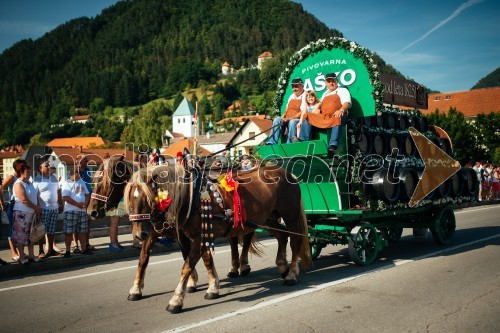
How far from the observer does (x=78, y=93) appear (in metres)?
181


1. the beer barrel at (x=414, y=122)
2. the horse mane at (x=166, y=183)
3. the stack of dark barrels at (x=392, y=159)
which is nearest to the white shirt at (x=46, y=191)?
the horse mane at (x=166, y=183)

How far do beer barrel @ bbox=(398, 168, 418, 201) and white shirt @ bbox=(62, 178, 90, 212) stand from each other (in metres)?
6.64

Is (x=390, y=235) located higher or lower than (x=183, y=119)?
lower

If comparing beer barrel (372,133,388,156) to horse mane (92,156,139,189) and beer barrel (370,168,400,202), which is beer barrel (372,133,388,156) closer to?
beer barrel (370,168,400,202)

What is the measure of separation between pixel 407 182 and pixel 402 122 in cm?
171

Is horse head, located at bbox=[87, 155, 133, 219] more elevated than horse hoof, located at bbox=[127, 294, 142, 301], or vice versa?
horse head, located at bbox=[87, 155, 133, 219]

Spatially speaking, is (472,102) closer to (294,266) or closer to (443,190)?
(443,190)

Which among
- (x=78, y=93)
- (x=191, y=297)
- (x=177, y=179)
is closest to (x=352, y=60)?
(x=177, y=179)

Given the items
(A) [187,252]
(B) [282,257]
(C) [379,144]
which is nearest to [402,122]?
(C) [379,144]

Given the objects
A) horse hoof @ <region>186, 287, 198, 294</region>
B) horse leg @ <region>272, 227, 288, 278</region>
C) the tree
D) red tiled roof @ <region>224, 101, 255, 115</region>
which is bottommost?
horse hoof @ <region>186, 287, 198, 294</region>

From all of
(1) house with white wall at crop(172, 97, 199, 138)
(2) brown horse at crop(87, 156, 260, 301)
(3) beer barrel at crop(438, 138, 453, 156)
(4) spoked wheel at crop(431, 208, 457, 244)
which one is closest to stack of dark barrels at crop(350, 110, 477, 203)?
(3) beer barrel at crop(438, 138, 453, 156)

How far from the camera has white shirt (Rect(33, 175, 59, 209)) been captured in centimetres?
899

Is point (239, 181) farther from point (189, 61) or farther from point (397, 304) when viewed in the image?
point (189, 61)

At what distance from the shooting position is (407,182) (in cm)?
833
